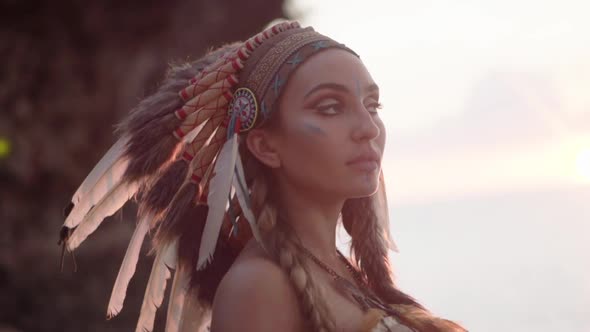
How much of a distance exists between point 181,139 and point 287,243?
2.22 feet

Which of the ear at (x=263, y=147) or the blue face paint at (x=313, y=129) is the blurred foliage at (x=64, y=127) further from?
the blue face paint at (x=313, y=129)

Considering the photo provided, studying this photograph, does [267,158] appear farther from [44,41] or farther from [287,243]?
[44,41]

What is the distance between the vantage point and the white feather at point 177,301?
400 centimetres

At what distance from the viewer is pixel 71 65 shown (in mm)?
13617

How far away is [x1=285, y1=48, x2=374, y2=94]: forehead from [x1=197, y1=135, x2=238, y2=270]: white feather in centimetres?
33

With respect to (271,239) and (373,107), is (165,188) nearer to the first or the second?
(271,239)

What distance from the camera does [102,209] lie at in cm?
408

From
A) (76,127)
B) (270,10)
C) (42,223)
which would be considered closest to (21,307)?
(42,223)

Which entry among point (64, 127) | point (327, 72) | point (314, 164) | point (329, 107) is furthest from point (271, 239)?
point (64, 127)

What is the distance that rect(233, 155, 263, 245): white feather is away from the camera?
3564 millimetres

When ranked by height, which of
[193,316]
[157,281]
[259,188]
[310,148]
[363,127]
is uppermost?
[363,127]

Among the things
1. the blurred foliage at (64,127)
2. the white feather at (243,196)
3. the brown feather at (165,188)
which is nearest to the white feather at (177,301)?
the brown feather at (165,188)

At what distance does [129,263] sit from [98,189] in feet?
1.13

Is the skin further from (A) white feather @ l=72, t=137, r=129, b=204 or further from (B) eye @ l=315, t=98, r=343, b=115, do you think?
(A) white feather @ l=72, t=137, r=129, b=204
